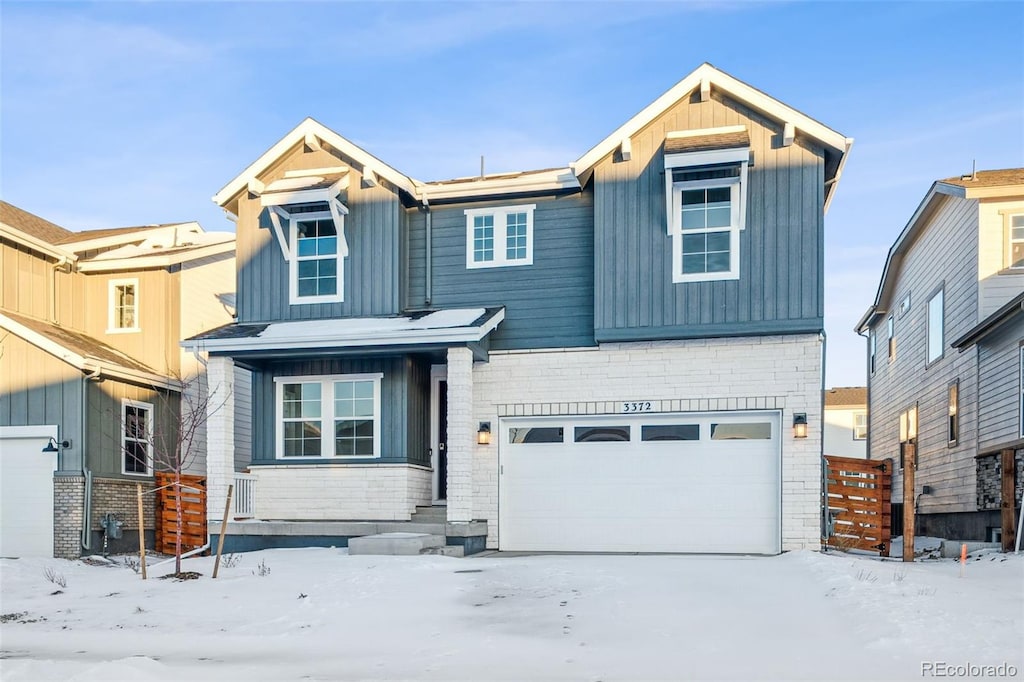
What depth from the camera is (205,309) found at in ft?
67.8

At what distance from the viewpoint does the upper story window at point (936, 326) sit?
1947cm

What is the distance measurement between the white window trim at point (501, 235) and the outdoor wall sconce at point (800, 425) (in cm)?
493

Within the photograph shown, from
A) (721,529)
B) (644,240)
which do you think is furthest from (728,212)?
(721,529)

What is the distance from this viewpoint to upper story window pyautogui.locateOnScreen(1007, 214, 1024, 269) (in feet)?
54.4

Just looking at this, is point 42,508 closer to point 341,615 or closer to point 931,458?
point 341,615

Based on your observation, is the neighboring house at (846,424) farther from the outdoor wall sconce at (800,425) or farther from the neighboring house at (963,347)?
the outdoor wall sconce at (800,425)

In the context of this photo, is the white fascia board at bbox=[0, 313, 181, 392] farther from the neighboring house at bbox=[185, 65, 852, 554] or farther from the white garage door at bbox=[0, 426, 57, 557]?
the neighboring house at bbox=[185, 65, 852, 554]

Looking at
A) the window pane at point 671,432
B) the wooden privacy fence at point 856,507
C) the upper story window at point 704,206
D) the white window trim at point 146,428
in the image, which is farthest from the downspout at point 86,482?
the wooden privacy fence at point 856,507

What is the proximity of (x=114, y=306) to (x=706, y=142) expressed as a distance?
13362 millimetres

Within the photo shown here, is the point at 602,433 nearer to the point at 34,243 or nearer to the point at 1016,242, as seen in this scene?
the point at 1016,242

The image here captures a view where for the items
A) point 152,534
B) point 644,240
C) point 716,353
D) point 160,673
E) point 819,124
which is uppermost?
point 819,124

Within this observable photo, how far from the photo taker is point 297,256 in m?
16.0

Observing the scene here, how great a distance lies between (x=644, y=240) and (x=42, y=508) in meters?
12.3
